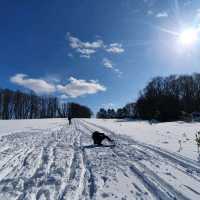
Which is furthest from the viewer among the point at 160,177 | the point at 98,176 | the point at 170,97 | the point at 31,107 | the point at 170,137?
the point at 31,107

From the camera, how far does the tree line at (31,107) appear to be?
88.2m

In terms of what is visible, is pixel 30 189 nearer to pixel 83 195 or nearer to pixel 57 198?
pixel 57 198

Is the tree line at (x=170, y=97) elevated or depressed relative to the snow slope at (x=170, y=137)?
elevated

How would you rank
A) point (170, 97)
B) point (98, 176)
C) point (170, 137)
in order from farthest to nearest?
point (170, 97) < point (170, 137) < point (98, 176)

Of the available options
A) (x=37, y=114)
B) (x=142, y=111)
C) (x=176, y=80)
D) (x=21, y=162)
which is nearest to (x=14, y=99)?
(x=37, y=114)

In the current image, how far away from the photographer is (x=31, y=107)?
322ft

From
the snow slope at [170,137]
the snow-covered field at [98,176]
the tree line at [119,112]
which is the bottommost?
the snow-covered field at [98,176]

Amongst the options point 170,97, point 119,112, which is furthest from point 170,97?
point 119,112

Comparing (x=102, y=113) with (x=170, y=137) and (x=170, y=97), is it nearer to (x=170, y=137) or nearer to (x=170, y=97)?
(x=170, y=97)

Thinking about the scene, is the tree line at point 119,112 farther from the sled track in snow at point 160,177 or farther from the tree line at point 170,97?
the sled track in snow at point 160,177

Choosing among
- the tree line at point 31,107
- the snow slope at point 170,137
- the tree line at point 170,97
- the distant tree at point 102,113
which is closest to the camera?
the snow slope at point 170,137

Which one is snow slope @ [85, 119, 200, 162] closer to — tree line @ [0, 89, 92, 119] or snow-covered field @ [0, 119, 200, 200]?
snow-covered field @ [0, 119, 200, 200]

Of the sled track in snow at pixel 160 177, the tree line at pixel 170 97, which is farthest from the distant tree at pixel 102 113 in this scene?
the sled track in snow at pixel 160 177

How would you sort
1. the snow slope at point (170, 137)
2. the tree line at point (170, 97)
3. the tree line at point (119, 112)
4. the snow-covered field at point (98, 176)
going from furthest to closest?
the tree line at point (119, 112)
the tree line at point (170, 97)
the snow slope at point (170, 137)
the snow-covered field at point (98, 176)
